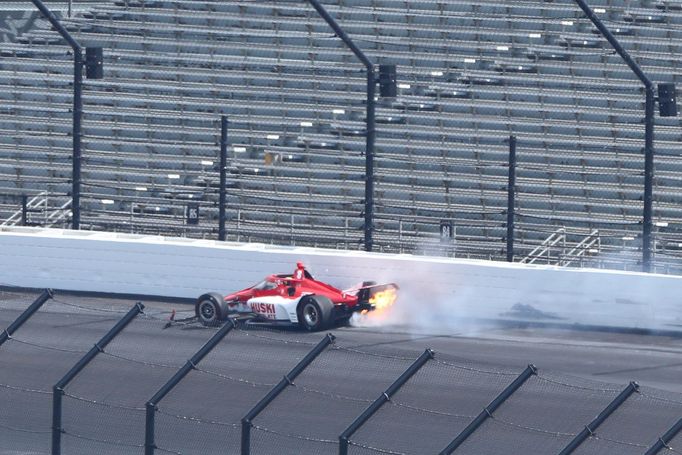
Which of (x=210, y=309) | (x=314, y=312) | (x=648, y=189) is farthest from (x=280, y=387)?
(x=648, y=189)

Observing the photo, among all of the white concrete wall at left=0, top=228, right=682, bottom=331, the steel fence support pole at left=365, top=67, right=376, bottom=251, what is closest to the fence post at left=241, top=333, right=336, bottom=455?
the white concrete wall at left=0, top=228, right=682, bottom=331

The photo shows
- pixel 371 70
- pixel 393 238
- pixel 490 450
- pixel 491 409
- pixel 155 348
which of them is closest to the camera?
pixel 491 409

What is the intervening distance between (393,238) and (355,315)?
436 cm

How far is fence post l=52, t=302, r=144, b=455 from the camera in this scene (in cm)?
1042

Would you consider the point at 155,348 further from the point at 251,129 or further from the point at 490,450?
the point at 251,129

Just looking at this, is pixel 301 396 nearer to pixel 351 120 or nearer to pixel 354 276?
pixel 354 276

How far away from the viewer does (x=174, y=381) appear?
10.2 meters

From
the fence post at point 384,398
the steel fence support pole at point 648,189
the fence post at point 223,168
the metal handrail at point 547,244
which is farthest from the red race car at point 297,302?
the fence post at point 384,398

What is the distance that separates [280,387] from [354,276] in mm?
9438

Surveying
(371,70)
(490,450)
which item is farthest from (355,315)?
(490,450)

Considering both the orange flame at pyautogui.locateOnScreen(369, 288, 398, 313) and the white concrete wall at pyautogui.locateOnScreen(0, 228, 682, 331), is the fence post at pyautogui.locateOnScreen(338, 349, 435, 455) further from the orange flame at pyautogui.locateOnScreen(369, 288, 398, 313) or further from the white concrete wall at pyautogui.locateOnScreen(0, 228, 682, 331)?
the white concrete wall at pyautogui.locateOnScreen(0, 228, 682, 331)

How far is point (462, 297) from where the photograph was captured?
18.8 metres

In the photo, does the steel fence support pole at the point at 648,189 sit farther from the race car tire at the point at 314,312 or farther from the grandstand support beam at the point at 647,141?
the race car tire at the point at 314,312

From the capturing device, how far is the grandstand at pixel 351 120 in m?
24.0
